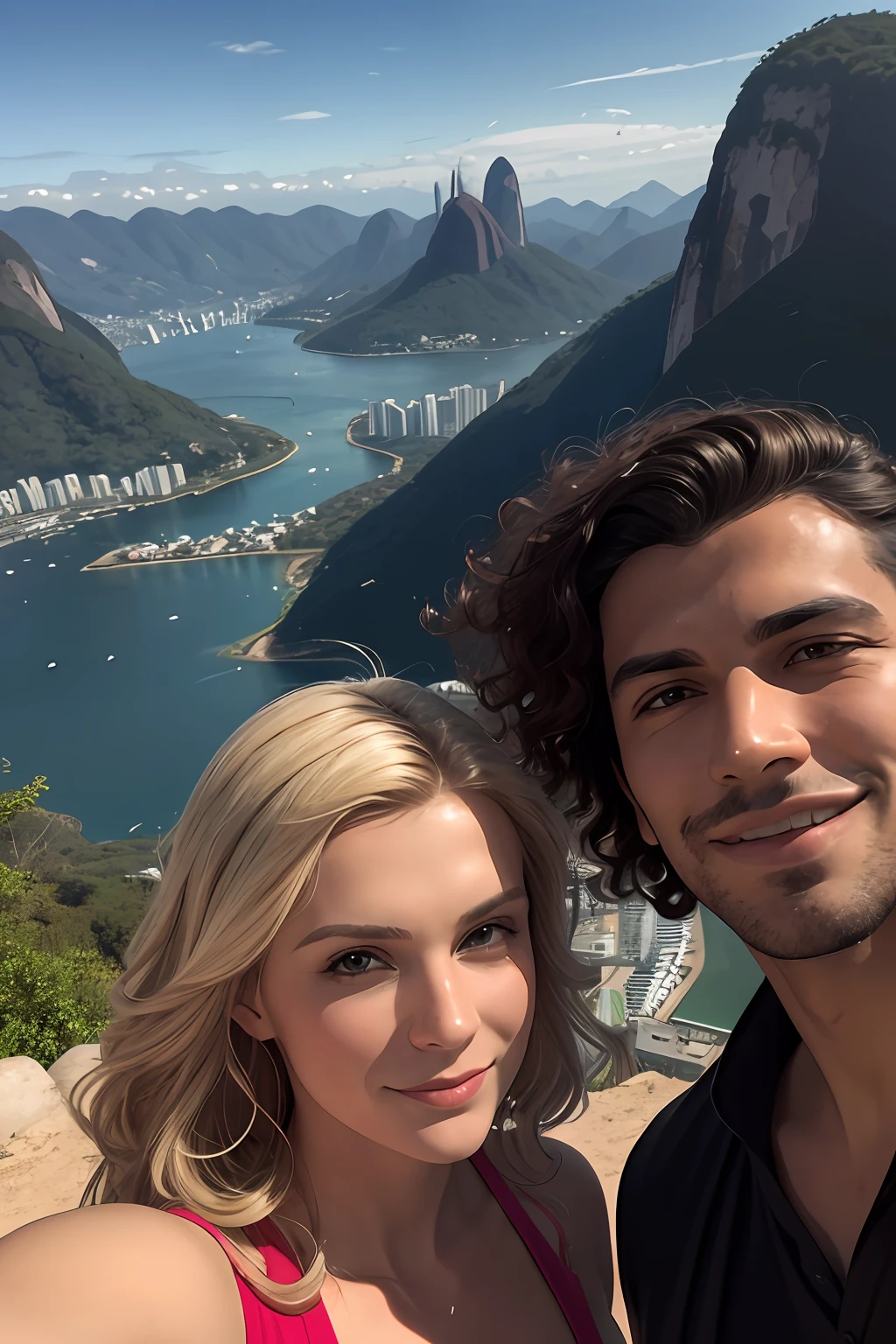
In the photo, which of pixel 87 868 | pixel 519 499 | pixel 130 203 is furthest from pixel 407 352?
pixel 519 499

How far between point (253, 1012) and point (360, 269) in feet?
210

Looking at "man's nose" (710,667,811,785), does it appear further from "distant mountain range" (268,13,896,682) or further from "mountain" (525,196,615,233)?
"mountain" (525,196,615,233)

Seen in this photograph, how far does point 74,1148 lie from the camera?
260 inches

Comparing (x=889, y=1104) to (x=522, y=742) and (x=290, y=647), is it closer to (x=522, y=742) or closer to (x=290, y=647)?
(x=522, y=742)

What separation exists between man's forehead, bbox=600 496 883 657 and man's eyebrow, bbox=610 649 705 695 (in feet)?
0.08

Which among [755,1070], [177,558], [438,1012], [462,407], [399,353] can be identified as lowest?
[177,558]

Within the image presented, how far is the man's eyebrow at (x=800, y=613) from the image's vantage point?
1.62 meters

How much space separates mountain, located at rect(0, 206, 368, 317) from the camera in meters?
53.9

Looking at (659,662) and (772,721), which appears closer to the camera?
(772,721)

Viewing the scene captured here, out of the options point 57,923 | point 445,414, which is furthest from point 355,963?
point 445,414

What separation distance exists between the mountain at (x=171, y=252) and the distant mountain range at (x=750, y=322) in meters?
20.6

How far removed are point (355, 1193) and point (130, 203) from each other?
63.3 m

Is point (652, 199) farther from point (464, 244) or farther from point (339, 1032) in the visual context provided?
point (339, 1032)

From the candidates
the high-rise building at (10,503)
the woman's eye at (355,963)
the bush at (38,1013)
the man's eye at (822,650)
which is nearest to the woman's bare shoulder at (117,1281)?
the woman's eye at (355,963)
